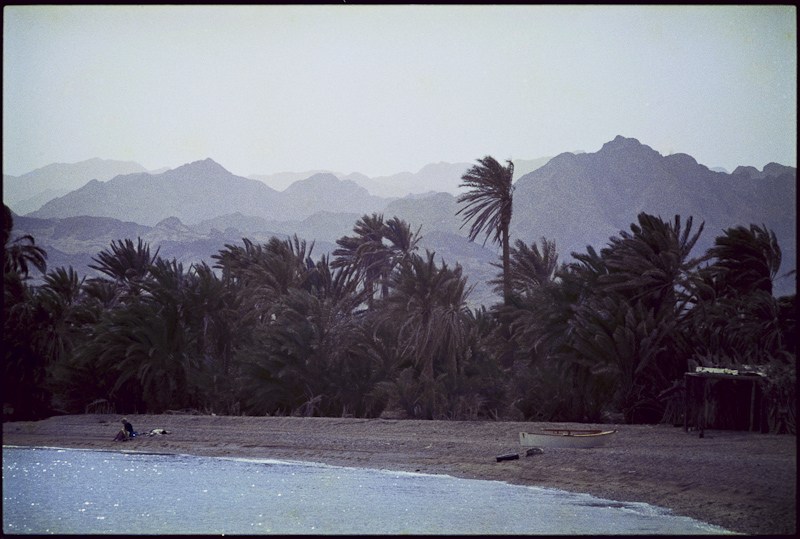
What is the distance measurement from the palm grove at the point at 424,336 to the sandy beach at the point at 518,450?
1423 mm

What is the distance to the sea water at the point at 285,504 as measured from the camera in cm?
1287

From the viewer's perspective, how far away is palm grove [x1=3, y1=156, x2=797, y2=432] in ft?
64.7

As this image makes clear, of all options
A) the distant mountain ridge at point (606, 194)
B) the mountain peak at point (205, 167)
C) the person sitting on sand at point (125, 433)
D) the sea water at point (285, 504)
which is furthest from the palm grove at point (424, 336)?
the mountain peak at point (205, 167)

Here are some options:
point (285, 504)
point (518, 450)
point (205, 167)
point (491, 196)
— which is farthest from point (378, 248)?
point (205, 167)

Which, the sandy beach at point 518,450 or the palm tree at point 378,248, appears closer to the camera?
the sandy beach at point 518,450

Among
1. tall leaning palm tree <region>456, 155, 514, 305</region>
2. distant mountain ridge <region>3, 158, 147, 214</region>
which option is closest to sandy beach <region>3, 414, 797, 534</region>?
tall leaning palm tree <region>456, 155, 514, 305</region>

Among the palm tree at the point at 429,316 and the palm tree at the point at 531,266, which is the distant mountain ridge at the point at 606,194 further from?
the palm tree at the point at 429,316

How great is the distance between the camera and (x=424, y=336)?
76.0 feet

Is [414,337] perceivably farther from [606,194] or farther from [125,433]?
[606,194]

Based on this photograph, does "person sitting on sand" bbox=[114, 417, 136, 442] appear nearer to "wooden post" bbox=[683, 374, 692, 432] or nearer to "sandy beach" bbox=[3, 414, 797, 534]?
"sandy beach" bbox=[3, 414, 797, 534]

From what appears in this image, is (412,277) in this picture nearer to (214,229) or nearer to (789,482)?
(789,482)

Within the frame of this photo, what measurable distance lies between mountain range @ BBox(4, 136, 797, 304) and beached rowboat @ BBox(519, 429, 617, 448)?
144 feet

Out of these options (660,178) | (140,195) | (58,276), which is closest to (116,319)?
(58,276)

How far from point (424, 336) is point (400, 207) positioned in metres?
88.4
